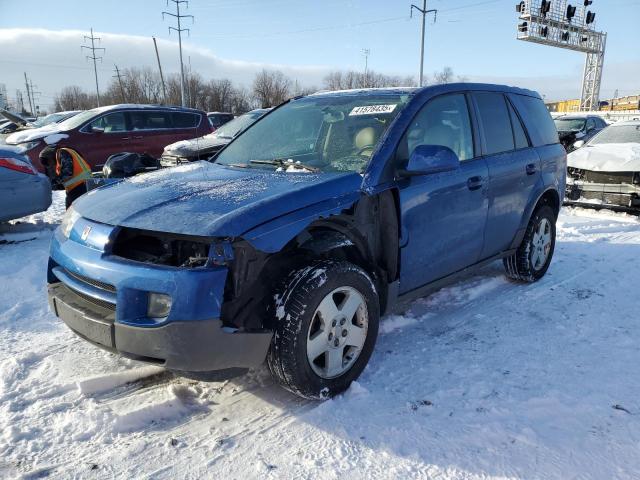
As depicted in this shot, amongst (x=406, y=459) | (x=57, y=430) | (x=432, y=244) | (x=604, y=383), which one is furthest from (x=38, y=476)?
(x=604, y=383)

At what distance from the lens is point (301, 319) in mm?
2594

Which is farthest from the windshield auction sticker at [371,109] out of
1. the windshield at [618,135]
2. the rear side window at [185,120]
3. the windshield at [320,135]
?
the rear side window at [185,120]

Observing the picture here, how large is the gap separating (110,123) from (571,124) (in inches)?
544

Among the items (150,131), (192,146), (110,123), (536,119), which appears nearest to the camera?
(536,119)

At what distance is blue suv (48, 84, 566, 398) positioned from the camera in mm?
2414

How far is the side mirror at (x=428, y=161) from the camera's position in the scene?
3.15 meters

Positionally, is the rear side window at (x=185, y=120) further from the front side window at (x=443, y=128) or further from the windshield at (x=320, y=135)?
the front side window at (x=443, y=128)

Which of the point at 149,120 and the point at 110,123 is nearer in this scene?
the point at 110,123

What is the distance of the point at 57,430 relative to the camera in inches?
102

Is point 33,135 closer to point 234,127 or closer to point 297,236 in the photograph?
point 234,127

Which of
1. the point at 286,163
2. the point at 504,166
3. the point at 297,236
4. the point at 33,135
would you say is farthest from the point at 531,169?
the point at 33,135

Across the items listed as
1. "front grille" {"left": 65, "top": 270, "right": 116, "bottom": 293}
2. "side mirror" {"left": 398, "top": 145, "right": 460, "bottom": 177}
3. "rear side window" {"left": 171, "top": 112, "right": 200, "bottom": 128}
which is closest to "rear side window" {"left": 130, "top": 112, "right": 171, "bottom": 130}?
"rear side window" {"left": 171, "top": 112, "right": 200, "bottom": 128}

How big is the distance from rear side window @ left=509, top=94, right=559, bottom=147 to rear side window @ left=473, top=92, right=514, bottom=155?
30cm

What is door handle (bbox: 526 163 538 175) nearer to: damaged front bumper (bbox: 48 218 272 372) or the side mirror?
the side mirror
